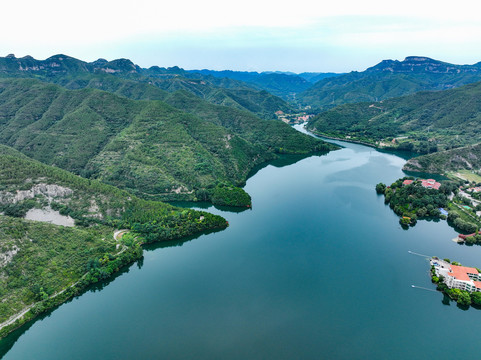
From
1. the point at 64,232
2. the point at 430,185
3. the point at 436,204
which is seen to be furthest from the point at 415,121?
the point at 64,232

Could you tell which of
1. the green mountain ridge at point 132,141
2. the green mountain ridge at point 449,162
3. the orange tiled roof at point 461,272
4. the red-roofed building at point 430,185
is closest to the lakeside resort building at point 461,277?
the orange tiled roof at point 461,272

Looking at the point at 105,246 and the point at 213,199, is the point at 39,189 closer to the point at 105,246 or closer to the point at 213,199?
the point at 105,246

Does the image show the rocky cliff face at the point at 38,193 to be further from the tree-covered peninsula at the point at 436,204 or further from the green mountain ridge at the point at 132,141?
the tree-covered peninsula at the point at 436,204

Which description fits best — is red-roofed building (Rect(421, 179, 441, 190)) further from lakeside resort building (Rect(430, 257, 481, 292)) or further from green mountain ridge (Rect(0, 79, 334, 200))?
green mountain ridge (Rect(0, 79, 334, 200))

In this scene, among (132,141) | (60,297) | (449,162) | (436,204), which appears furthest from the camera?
(449,162)

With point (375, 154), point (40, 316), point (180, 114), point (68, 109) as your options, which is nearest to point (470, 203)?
point (375, 154)

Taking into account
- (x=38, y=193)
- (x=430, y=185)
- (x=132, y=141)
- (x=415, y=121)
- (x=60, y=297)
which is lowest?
(x=60, y=297)

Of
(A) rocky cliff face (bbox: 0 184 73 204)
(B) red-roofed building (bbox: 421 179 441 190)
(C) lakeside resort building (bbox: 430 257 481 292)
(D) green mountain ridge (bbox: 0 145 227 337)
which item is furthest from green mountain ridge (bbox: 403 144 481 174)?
(A) rocky cliff face (bbox: 0 184 73 204)

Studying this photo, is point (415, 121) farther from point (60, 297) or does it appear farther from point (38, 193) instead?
point (60, 297)
